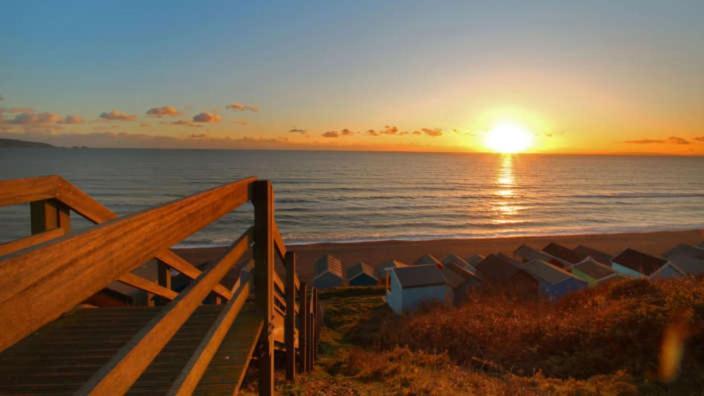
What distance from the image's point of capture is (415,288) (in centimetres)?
1725

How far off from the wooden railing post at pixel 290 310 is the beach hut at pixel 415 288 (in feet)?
37.4

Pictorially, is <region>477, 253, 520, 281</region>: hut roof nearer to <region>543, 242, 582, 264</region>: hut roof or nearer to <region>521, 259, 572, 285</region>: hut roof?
<region>521, 259, 572, 285</region>: hut roof

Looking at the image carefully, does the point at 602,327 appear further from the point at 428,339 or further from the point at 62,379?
the point at 62,379

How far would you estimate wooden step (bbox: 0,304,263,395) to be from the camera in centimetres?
197

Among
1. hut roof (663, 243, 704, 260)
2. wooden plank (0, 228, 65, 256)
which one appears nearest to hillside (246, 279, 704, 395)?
wooden plank (0, 228, 65, 256)

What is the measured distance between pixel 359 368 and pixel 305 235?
85.1ft

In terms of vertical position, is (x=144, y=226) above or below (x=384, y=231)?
above

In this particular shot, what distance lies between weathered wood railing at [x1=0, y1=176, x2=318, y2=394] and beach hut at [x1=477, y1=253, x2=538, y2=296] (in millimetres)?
16848

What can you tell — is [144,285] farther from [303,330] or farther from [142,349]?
[303,330]

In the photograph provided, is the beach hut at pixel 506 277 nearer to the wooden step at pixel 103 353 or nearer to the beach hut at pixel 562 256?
the beach hut at pixel 562 256

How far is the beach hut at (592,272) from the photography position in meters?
19.0

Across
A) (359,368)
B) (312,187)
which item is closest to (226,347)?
(359,368)

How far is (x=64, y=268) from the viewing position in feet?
2.25

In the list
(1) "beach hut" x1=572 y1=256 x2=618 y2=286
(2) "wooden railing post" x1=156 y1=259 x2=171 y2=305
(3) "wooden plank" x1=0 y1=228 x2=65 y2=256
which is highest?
(3) "wooden plank" x1=0 y1=228 x2=65 y2=256
